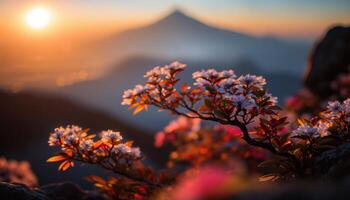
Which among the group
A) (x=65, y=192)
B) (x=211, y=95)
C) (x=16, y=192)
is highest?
(x=211, y=95)

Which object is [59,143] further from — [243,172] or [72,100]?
[72,100]

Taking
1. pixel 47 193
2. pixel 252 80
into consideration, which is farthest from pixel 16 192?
pixel 252 80

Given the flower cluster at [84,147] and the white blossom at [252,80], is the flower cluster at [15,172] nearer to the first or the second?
the flower cluster at [84,147]

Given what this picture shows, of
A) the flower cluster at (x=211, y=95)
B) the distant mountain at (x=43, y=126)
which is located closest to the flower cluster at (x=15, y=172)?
the distant mountain at (x=43, y=126)

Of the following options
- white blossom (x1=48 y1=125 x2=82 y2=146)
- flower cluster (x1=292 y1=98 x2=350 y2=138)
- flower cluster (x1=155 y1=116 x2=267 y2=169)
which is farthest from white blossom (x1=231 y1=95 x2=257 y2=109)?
flower cluster (x1=155 y1=116 x2=267 y2=169)

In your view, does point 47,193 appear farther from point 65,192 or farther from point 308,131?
point 308,131

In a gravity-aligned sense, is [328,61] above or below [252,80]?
above

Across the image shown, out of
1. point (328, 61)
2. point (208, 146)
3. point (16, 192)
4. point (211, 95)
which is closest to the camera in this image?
point (16, 192)
